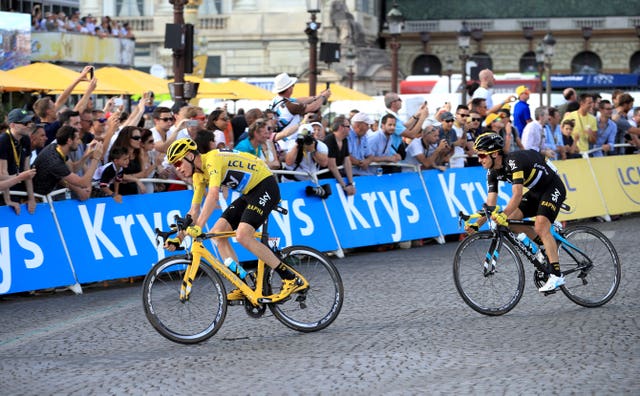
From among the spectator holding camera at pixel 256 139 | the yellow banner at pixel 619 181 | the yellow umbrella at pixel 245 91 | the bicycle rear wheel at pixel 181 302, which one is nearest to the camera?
the bicycle rear wheel at pixel 181 302

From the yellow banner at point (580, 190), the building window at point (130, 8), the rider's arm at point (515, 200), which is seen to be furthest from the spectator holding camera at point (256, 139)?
the building window at point (130, 8)

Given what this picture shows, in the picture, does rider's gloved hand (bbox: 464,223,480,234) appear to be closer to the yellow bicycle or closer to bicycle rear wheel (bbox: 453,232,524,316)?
bicycle rear wheel (bbox: 453,232,524,316)

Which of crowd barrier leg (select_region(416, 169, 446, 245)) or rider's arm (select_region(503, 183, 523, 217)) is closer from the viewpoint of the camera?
rider's arm (select_region(503, 183, 523, 217))

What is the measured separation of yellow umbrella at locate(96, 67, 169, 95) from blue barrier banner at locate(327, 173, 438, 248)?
39.2 feet

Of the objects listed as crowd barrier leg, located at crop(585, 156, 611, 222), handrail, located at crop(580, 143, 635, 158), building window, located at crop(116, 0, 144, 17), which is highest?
building window, located at crop(116, 0, 144, 17)

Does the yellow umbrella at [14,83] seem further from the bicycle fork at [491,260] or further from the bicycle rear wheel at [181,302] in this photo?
the bicycle rear wheel at [181,302]

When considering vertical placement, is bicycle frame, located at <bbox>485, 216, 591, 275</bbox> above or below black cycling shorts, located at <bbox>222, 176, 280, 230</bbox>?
below

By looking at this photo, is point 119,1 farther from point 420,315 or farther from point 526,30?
point 420,315

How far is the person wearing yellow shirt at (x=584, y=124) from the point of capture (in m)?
22.5

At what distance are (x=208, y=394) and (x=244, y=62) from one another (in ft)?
221

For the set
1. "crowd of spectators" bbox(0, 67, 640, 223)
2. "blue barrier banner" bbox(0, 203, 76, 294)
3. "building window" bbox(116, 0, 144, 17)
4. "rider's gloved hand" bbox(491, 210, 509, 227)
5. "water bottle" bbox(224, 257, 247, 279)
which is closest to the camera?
"water bottle" bbox(224, 257, 247, 279)

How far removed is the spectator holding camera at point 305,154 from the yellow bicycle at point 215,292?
589 centimetres

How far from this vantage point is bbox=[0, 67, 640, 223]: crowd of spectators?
14.1 meters

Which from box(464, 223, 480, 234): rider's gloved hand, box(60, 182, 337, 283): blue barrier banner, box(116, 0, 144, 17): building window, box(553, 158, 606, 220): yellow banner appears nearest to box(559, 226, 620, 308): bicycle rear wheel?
box(464, 223, 480, 234): rider's gloved hand
